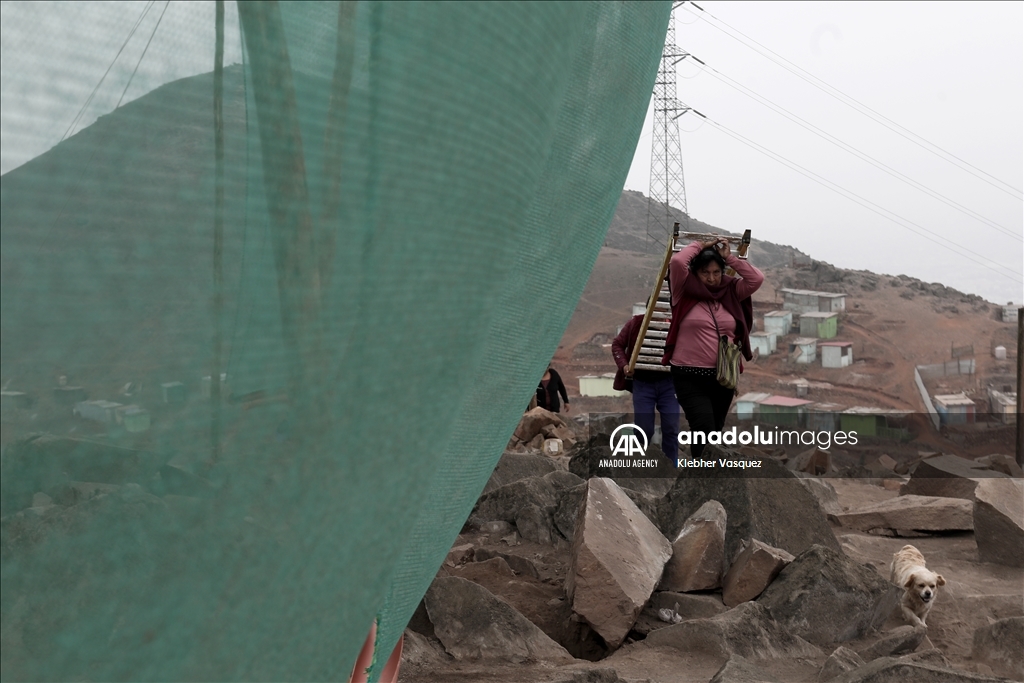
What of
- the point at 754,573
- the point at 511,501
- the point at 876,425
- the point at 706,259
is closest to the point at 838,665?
the point at 754,573

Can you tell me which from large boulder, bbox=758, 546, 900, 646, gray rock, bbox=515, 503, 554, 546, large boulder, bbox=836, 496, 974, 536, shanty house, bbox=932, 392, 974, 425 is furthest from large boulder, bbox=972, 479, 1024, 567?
shanty house, bbox=932, 392, 974, 425

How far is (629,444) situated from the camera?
4.89 meters

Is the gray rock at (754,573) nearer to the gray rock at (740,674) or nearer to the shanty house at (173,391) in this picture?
the gray rock at (740,674)

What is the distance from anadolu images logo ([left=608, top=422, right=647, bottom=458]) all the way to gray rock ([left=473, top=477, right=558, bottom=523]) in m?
1.01

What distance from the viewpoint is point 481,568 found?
10.7 ft

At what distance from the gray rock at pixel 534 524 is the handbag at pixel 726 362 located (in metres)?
1.18

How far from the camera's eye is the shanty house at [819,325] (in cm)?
3036

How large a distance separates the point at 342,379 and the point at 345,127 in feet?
0.89

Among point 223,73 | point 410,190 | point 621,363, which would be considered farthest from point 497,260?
point 621,363

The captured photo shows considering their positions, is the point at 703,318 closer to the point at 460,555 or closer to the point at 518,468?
the point at 518,468

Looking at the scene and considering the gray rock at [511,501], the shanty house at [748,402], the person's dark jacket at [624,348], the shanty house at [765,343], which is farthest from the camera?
the shanty house at [765,343]

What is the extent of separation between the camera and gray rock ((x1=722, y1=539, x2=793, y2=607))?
9.85 ft

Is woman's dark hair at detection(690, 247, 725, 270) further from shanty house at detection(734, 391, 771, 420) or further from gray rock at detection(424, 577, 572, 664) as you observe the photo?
shanty house at detection(734, 391, 771, 420)

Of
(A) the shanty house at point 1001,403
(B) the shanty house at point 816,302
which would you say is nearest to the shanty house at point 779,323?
(B) the shanty house at point 816,302
